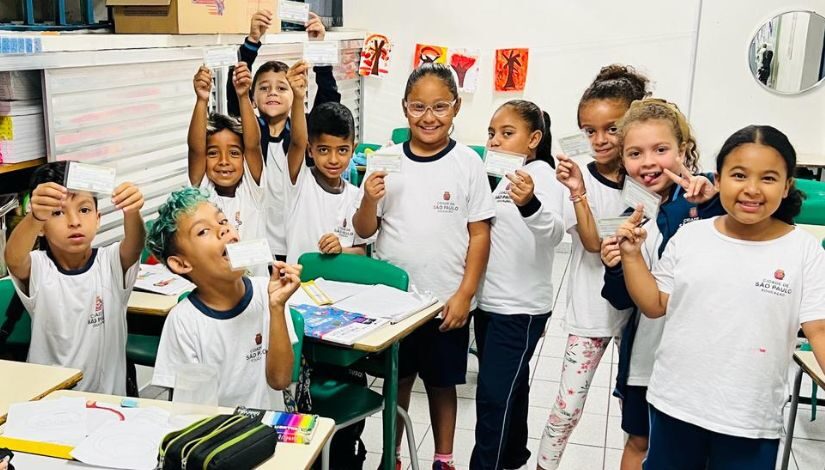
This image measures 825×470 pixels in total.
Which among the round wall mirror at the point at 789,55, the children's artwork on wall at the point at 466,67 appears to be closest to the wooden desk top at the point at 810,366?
the round wall mirror at the point at 789,55

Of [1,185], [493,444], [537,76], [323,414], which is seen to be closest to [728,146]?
[493,444]

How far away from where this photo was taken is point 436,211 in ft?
8.41

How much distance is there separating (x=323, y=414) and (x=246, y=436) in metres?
Answer: 0.92

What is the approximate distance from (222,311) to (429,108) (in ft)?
3.28

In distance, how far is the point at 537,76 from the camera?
19.7ft

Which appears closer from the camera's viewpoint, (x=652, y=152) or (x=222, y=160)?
(x=652, y=152)

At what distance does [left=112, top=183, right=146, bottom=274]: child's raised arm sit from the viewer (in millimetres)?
2137

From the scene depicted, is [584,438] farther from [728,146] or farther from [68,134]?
[68,134]

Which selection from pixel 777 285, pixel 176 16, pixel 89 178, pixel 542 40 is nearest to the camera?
pixel 777 285

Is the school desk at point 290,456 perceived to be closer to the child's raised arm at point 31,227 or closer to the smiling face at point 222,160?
the child's raised arm at point 31,227

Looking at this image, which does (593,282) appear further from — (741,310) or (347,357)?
(347,357)

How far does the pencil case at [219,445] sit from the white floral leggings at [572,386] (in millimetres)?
1094

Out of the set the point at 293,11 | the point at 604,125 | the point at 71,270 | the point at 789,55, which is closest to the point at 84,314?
the point at 71,270

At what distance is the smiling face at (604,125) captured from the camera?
7.60ft
